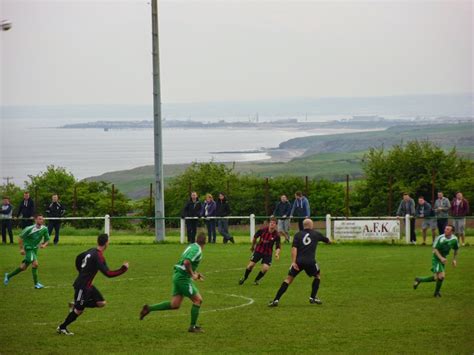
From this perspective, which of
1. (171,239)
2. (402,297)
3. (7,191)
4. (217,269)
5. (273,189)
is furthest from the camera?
(7,191)

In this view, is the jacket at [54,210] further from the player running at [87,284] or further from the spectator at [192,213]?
the player running at [87,284]

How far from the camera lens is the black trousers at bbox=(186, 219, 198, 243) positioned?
38312 mm

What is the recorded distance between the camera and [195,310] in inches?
699

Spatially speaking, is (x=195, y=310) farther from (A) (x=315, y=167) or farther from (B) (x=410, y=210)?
(A) (x=315, y=167)

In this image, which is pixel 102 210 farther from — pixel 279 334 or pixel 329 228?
pixel 279 334

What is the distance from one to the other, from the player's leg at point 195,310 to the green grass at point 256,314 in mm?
319

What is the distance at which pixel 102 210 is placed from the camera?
159 feet

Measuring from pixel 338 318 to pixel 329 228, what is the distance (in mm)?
19127

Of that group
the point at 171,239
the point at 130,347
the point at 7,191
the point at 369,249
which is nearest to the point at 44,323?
the point at 130,347

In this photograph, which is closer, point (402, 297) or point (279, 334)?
point (279, 334)

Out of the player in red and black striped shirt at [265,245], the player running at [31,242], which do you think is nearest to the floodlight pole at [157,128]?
the player in red and black striped shirt at [265,245]

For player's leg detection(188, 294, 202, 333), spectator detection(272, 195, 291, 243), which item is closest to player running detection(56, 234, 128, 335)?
player's leg detection(188, 294, 202, 333)

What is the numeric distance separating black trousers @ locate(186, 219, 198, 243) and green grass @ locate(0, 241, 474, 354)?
6746 millimetres

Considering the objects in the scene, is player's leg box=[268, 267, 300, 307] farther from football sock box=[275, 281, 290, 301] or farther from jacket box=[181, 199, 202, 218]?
jacket box=[181, 199, 202, 218]
